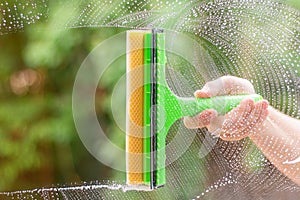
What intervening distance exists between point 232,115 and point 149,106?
0.11 meters

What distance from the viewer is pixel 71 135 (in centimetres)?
80

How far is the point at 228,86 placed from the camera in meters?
0.64

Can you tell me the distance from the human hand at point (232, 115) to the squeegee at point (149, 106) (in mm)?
26

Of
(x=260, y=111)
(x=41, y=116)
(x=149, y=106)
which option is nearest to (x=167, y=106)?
(x=149, y=106)

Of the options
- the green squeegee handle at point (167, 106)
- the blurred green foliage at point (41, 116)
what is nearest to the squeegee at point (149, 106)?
the green squeegee handle at point (167, 106)

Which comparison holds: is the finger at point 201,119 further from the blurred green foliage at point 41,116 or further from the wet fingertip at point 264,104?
the blurred green foliage at point 41,116

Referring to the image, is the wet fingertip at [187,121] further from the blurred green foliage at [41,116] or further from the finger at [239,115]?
the blurred green foliage at [41,116]

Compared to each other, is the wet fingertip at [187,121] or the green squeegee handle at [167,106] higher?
the green squeegee handle at [167,106]

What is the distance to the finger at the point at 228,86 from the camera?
63cm

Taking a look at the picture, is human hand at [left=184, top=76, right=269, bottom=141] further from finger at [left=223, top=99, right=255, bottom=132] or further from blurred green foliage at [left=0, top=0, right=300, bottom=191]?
blurred green foliage at [left=0, top=0, right=300, bottom=191]

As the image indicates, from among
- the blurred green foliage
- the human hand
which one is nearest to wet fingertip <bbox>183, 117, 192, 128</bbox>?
the human hand

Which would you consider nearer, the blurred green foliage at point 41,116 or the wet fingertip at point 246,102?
the wet fingertip at point 246,102

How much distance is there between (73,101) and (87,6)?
0.51 ft

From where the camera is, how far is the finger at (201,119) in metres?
0.59
